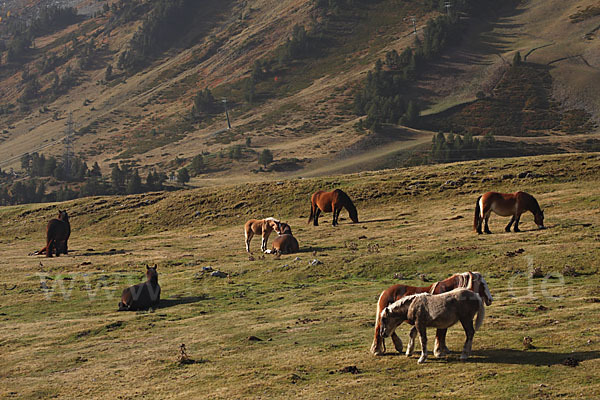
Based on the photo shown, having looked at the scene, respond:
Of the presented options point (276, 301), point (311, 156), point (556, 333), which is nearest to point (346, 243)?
point (276, 301)

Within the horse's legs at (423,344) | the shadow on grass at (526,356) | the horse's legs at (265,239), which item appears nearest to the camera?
the shadow on grass at (526,356)

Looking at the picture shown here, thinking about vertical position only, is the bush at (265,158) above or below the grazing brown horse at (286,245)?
above

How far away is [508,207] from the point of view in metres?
34.9

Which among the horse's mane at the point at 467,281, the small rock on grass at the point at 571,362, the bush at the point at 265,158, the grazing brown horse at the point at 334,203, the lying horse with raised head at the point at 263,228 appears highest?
the bush at the point at 265,158

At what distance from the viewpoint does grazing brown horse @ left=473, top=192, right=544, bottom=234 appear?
34.7 metres

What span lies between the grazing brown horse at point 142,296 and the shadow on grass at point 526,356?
49.1 feet

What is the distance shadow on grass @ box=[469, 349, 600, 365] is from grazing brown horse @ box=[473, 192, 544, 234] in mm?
20094

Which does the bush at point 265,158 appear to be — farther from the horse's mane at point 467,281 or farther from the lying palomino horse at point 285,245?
the horse's mane at point 467,281

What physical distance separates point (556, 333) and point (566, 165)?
42393mm

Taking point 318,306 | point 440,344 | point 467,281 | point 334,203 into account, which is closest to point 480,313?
point 440,344

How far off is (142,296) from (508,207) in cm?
2031

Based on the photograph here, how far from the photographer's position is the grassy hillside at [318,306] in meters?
15.0

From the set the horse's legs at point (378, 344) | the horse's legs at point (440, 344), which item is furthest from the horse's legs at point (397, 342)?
the horse's legs at point (440, 344)

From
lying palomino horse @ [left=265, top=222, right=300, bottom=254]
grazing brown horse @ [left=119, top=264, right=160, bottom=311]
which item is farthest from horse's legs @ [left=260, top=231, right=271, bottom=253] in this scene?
grazing brown horse @ [left=119, top=264, right=160, bottom=311]
